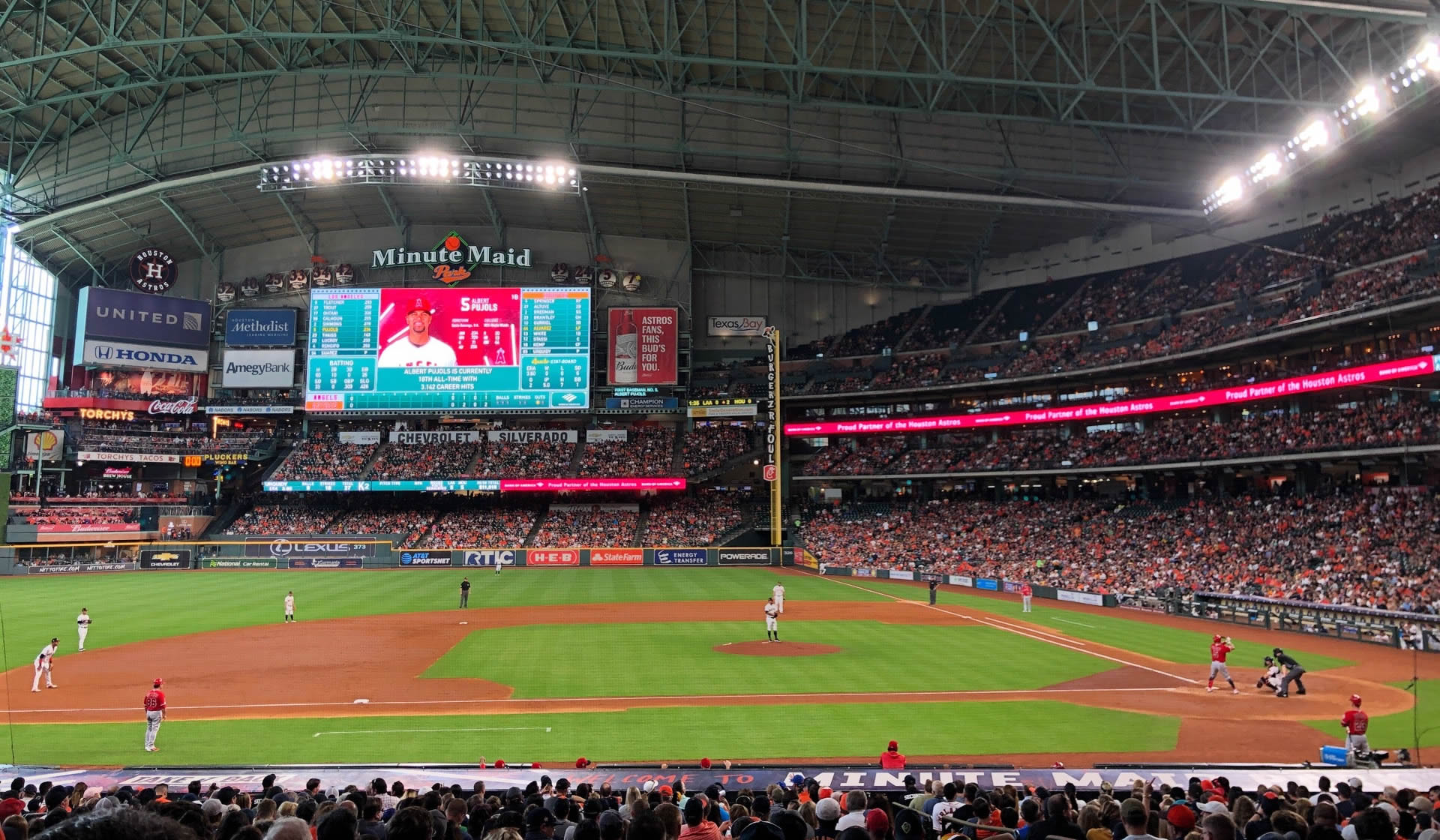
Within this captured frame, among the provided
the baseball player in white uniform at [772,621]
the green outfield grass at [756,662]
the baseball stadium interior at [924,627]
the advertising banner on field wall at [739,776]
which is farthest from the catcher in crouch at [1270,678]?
the baseball player in white uniform at [772,621]

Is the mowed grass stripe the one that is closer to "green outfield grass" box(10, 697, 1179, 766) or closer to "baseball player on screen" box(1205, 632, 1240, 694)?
"green outfield grass" box(10, 697, 1179, 766)

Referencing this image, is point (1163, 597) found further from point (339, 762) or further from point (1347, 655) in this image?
point (339, 762)

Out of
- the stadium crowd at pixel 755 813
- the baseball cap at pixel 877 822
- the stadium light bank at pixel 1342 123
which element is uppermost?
the stadium light bank at pixel 1342 123

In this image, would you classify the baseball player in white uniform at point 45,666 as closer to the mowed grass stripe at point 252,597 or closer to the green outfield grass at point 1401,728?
the mowed grass stripe at point 252,597

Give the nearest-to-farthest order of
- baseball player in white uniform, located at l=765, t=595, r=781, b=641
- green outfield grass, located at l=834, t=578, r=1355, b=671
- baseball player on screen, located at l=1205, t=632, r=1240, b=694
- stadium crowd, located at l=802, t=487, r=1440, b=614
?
baseball player on screen, located at l=1205, t=632, r=1240, b=694 → green outfield grass, located at l=834, t=578, r=1355, b=671 → baseball player in white uniform, located at l=765, t=595, r=781, b=641 → stadium crowd, located at l=802, t=487, r=1440, b=614

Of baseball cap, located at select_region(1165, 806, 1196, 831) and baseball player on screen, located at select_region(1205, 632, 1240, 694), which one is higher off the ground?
baseball cap, located at select_region(1165, 806, 1196, 831)

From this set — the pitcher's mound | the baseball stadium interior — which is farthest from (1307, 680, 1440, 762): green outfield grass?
the pitcher's mound

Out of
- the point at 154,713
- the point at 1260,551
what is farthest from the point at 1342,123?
the point at 154,713
